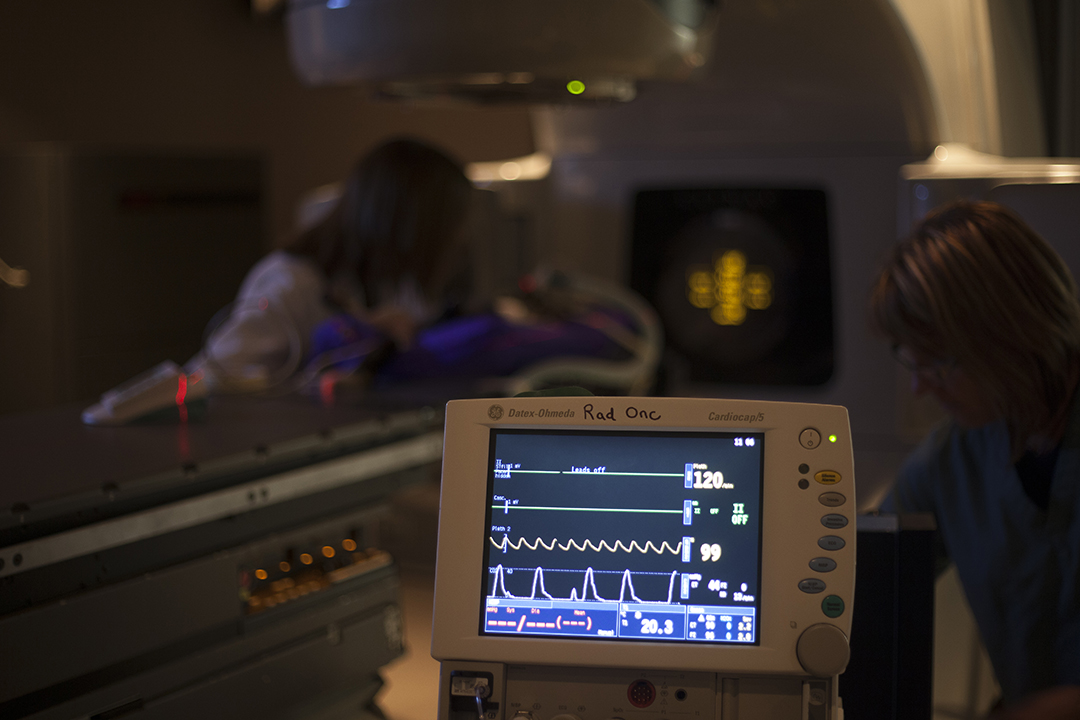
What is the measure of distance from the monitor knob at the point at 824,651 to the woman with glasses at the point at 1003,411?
0.40m

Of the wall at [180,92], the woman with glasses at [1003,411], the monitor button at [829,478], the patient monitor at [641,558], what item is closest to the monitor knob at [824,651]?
the patient monitor at [641,558]

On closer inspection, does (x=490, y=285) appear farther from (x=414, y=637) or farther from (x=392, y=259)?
(x=414, y=637)

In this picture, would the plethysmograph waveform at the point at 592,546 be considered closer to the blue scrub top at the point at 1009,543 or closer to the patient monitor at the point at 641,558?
the patient monitor at the point at 641,558

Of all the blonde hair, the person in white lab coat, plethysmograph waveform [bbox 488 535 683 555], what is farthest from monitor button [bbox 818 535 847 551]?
the person in white lab coat

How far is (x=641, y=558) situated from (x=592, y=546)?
4cm

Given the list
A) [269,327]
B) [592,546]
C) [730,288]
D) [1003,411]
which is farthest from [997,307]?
[269,327]

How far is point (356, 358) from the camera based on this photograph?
5.63 feet

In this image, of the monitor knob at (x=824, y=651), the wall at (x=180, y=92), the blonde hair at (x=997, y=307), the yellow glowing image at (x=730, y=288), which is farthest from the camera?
the wall at (x=180, y=92)

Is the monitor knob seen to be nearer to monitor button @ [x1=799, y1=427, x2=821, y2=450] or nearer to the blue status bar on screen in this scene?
the blue status bar on screen

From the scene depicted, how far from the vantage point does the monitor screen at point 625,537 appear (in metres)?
0.84

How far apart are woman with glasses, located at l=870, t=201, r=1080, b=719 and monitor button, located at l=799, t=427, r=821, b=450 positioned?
0.31 metres

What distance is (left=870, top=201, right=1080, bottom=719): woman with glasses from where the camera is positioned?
3.48ft

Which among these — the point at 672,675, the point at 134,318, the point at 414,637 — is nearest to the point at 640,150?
the point at 414,637

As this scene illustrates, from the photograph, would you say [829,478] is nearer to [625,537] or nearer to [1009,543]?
[625,537]
